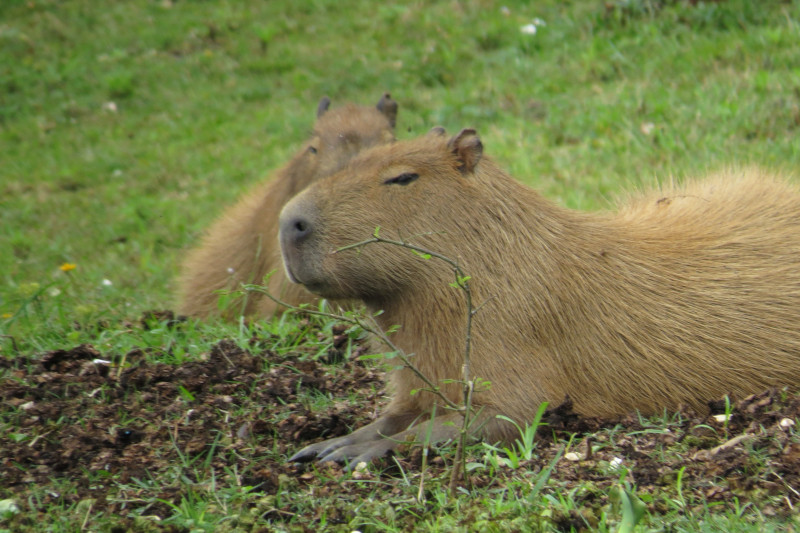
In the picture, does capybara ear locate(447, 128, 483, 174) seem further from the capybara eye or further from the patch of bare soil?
the patch of bare soil

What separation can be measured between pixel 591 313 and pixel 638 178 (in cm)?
288

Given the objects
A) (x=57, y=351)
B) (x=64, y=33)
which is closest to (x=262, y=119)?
(x=64, y=33)

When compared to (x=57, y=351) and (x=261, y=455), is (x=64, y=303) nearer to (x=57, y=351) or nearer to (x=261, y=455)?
(x=57, y=351)


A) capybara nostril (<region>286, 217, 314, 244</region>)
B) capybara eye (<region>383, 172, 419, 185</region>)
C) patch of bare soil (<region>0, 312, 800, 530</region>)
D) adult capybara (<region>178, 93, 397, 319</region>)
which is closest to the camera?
patch of bare soil (<region>0, 312, 800, 530</region>)

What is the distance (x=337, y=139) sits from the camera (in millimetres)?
5230

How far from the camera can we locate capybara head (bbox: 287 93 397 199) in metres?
5.14

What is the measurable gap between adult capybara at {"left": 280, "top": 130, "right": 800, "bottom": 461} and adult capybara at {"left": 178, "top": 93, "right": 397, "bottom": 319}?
188cm

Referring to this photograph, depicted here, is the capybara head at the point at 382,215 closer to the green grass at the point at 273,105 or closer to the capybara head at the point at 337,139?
the green grass at the point at 273,105

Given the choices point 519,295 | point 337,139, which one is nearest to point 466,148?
point 519,295

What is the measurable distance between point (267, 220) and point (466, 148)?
2372mm

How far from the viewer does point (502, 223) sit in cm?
305

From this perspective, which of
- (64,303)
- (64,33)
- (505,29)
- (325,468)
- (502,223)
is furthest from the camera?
(64,33)

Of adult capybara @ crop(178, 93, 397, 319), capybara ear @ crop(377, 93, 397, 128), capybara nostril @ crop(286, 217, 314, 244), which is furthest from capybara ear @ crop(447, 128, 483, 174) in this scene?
capybara ear @ crop(377, 93, 397, 128)

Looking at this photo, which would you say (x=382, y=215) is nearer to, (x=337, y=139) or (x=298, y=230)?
(x=298, y=230)
